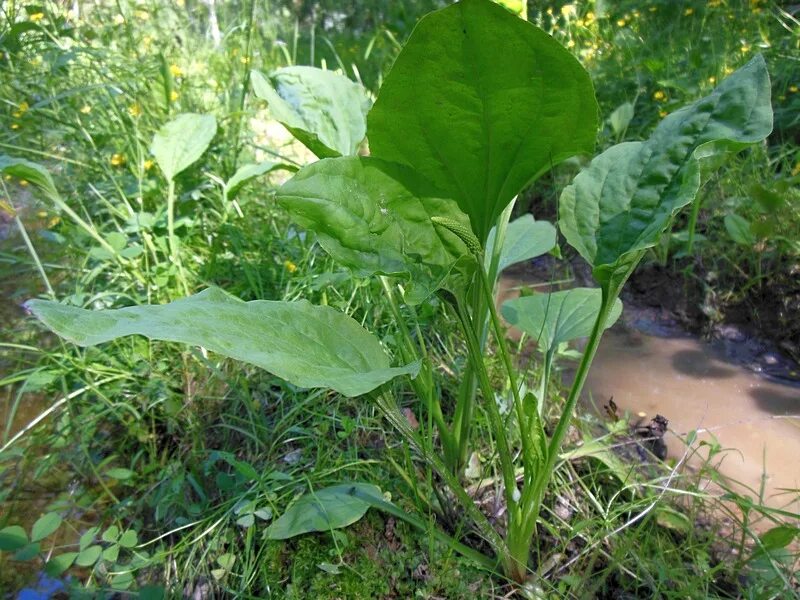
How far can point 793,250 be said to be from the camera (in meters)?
1.51

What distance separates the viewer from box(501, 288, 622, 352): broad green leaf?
986 mm

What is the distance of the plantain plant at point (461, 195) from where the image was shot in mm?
592

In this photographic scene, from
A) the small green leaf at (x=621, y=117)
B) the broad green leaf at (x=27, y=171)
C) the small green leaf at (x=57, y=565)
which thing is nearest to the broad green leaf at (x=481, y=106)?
the broad green leaf at (x=27, y=171)

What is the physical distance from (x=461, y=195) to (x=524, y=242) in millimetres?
390

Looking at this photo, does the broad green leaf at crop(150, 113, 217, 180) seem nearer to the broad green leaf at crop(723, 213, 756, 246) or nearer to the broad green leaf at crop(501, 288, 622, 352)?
the broad green leaf at crop(501, 288, 622, 352)

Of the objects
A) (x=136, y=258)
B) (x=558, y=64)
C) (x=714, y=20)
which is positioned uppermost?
(x=714, y=20)

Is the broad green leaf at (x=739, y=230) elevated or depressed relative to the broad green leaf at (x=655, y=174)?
depressed

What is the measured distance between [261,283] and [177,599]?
75cm

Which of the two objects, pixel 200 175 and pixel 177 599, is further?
pixel 200 175

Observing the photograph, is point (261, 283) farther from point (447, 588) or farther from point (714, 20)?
point (714, 20)

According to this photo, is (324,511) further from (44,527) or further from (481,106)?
(481,106)

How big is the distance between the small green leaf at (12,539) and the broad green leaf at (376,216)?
0.74m

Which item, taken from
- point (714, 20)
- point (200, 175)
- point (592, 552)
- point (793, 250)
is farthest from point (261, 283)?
point (714, 20)

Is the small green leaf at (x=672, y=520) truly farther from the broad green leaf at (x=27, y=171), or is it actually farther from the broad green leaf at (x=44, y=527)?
the broad green leaf at (x=27, y=171)
